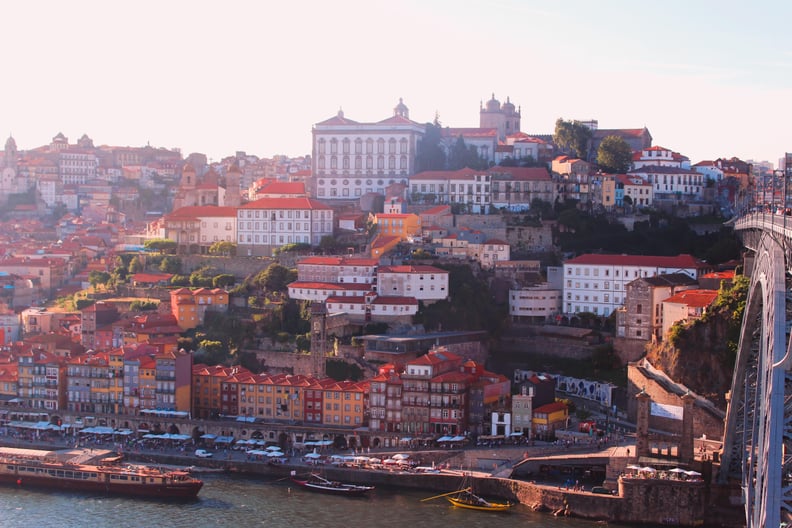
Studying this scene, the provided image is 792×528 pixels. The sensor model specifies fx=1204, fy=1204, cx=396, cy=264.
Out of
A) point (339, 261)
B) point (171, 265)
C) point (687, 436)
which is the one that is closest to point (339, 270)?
point (339, 261)

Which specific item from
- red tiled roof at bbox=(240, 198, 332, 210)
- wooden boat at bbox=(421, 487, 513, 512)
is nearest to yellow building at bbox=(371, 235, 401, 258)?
red tiled roof at bbox=(240, 198, 332, 210)

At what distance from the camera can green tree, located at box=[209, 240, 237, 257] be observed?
162ft

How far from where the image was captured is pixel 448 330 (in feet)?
135

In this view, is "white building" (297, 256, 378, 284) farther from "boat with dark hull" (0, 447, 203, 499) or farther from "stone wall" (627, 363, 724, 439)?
"boat with dark hull" (0, 447, 203, 499)

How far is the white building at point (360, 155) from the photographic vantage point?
Answer: 53812 mm

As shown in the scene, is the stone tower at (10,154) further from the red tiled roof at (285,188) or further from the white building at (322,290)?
the white building at (322,290)

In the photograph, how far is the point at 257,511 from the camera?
2897 centimetres

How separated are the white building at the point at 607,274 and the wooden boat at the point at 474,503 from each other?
13210 millimetres

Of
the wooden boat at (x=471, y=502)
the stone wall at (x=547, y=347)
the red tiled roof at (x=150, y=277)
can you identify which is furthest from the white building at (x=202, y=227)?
the wooden boat at (x=471, y=502)

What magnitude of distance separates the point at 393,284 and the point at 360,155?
1358 cm

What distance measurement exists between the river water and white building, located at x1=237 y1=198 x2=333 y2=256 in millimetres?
18247

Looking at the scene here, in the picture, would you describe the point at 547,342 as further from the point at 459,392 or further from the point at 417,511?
the point at 417,511

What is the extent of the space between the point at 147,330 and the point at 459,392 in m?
12.8

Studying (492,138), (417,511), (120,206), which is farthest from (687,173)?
(120,206)
